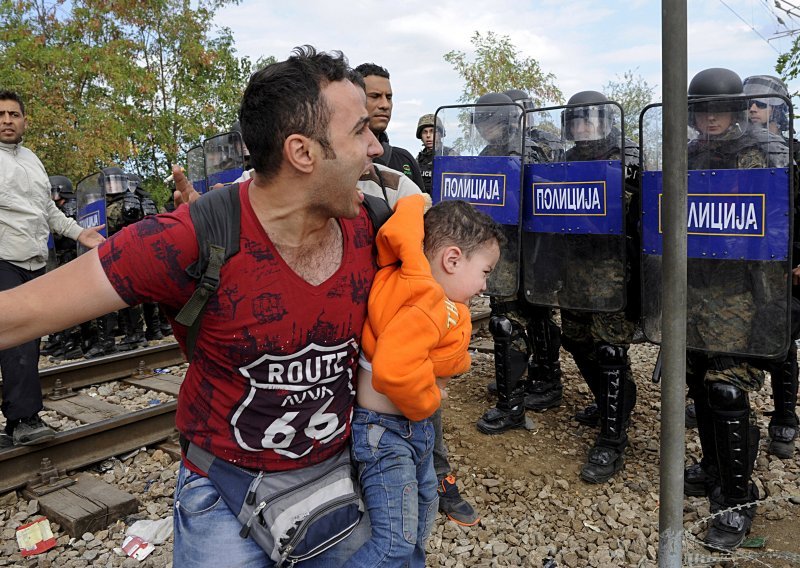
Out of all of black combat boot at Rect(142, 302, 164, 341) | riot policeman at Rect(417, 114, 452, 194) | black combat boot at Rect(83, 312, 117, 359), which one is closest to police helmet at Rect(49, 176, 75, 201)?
black combat boot at Rect(142, 302, 164, 341)

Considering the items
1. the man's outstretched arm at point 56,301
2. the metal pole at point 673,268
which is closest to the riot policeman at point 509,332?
the metal pole at point 673,268

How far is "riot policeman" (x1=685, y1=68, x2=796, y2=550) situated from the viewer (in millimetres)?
3455

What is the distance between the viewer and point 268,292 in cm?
168

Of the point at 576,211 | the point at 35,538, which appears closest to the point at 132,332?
the point at 35,538

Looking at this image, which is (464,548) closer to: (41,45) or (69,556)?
(69,556)

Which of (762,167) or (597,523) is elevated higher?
(762,167)

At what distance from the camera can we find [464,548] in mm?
3533

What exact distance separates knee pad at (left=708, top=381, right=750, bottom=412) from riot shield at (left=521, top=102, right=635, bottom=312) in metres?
0.81

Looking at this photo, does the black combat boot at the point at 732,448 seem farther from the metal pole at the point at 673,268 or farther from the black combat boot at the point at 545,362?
the black combat boot at the point at 545,362

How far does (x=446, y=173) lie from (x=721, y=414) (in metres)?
2.49

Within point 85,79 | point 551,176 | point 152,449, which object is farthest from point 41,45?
point 551,176

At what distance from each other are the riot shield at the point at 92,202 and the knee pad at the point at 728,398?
6.70m

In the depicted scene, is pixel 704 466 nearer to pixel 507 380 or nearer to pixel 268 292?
pixel 507 380

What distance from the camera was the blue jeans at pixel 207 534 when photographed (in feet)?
5.63
